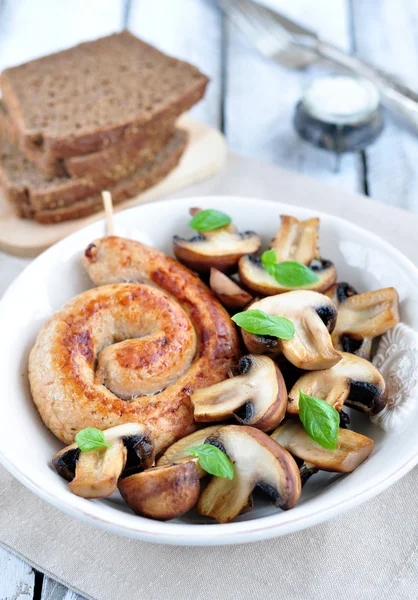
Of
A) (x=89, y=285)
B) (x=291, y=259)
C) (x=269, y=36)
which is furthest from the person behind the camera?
(x=269, y=36)

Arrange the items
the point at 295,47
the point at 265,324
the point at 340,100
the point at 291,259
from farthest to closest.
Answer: the point at 295,47
the point at 340,100
the point at 291,259
the point at 265,324

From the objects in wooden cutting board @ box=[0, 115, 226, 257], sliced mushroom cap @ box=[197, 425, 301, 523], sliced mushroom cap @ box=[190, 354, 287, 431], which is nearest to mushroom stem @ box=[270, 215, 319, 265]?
sliced mushroom cap @ box=[190, 354, 287, 431]

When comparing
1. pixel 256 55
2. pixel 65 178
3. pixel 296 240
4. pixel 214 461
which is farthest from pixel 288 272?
pixel 256 55

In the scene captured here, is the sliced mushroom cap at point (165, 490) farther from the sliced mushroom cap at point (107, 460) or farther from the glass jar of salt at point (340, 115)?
the glass jar of salt at point (340, 115)

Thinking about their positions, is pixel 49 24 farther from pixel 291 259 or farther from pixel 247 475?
pixel 247 475

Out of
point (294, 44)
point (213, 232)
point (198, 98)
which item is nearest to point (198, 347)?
point (213, 232)

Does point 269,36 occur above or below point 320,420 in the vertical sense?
above

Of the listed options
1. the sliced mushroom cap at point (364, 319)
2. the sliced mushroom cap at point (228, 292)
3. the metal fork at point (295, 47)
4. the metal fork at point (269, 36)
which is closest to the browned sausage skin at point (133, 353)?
the sliced mushroom cap at point (228, 292)
